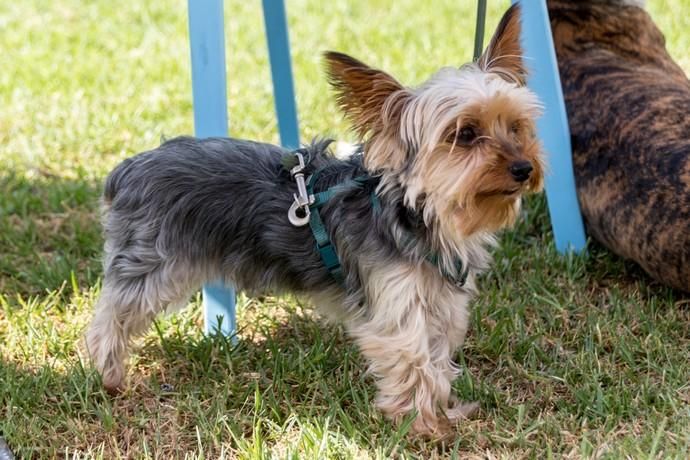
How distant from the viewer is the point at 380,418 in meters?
3.65

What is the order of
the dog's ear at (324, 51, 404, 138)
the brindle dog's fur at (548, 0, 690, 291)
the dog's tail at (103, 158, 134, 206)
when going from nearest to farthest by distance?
the dog's ear at (324, 51, 404, 138)
the dog's tail at (103, 158, 134, 206)
the brindle dog's fur at (548, 0, 690, 291)

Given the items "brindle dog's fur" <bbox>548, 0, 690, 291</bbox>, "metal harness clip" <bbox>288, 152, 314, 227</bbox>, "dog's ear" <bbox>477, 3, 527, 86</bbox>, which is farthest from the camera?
"brindle dog's fur" <bbox>548, 0, 690, 291</bbox>

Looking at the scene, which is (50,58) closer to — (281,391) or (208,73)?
(208,73)

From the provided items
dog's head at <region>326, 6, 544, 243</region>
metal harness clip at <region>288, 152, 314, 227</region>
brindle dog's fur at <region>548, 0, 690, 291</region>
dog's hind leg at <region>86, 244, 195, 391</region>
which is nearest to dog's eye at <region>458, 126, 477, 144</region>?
dog's head at <region>326, 6, 544, 243</region>

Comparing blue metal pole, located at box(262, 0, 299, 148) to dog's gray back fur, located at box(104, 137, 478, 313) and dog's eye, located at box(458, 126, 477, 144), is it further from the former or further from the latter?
dog's eye, located at box(458, 126, 477, 144)

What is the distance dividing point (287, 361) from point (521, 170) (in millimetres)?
1394

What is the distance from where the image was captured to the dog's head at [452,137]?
10.6 ft

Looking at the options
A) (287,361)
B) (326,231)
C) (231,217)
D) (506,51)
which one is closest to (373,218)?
(326,231)

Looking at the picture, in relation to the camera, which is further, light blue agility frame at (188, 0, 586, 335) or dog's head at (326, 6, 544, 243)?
light blue agility frame at (188, 0, 586, 335)

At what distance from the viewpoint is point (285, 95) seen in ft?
A: 16.7

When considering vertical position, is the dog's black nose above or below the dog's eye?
below

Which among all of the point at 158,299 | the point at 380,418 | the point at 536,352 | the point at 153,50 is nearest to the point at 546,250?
the point at 536,352

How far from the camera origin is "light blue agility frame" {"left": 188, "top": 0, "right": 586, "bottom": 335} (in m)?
4.02

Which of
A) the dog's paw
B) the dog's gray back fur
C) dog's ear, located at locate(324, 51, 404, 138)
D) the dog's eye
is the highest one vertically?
dog's ear, located at locate(324, 51, 404, 138)
